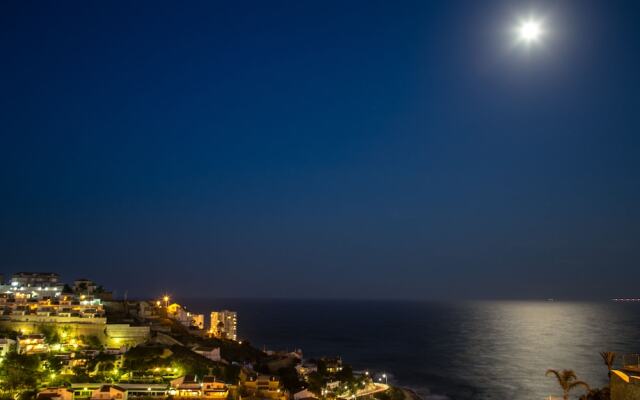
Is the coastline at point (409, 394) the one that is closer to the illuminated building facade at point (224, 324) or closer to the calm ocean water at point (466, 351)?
the calm ocean water at point (466, 351)

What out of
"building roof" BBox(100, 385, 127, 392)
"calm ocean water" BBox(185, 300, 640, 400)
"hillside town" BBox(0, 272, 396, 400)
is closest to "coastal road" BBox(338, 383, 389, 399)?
"hillside town" BBox(0, 272, 396, 400)

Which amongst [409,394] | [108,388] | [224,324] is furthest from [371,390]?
[224,324]

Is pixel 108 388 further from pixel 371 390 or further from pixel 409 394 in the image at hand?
pixel 409 394

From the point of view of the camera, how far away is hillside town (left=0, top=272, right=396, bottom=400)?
1105 inches

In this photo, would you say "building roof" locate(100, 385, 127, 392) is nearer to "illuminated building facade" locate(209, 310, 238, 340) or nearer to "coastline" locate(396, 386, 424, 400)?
"coastline" locate(396, 386, 424, 400)

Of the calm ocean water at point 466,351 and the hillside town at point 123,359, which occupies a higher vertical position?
the hillside town at point 123,359

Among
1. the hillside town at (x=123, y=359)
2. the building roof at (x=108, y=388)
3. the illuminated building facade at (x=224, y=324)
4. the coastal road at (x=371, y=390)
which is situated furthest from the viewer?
the illuminated building facade at (x=224, y=324)

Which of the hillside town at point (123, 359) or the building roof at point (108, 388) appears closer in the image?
the building roof at point (108, 388)

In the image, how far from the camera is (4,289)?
1705 inches

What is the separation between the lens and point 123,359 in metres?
32.0

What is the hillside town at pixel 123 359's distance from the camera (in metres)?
28.1

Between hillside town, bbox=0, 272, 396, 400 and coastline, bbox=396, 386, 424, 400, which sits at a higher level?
hillside town, bbox=0, 272, 396, 400

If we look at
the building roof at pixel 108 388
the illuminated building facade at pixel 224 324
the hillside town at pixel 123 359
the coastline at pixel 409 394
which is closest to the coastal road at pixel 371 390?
the hillside town at pixel 123 359

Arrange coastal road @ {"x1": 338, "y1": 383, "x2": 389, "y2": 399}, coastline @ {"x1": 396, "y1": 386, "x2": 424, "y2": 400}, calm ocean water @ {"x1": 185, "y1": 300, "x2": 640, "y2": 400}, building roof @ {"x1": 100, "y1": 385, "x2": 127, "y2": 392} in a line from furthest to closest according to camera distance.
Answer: calm ocean water @ {"x1": 185, "y1": 300, "x2": 640, "y2": 400}, coastline @ {"x1": 396, "y1": 386, "x2": 424, "y2": 400}, coastal road @ {"x1": 338, "y1": 383, "x2": 389, "y2": 399}, building roof @ {"x1": 100, "y1": 385, "x2": 127, "y2": 392}
